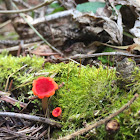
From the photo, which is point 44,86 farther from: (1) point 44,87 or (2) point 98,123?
(2) point 98,123

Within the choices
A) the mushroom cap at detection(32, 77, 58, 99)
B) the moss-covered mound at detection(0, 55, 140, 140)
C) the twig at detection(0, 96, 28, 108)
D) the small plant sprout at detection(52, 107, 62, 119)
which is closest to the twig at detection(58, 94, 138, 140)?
the moss-covered mound at detection(0, 55, 140, 140)

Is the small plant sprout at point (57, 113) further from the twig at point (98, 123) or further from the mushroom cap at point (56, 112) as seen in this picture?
the twig at point (98, 123)

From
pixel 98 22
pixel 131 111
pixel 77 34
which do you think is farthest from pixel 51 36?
pixel 131 111

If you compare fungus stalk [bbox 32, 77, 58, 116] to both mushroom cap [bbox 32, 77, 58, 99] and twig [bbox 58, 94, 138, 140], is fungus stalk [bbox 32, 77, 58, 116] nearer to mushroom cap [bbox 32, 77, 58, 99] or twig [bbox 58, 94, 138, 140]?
mushroom cap [bbox 32, 77, 58, 99]

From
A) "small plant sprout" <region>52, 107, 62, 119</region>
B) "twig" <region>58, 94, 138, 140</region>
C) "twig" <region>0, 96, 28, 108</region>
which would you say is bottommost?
"twig" <region>0, 96, 28, 108</region>

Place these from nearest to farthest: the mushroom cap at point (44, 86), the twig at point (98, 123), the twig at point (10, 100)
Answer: the twig at point (98, 123) → the mushroom cap at point (44, 86) → the twig at point (10, 100)

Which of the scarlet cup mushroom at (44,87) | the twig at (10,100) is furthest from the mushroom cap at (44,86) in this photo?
the twig at (10,100)

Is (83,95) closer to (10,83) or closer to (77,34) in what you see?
(10,83)

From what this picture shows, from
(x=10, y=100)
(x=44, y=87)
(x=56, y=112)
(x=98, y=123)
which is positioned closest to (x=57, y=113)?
(x=56, y=112)
